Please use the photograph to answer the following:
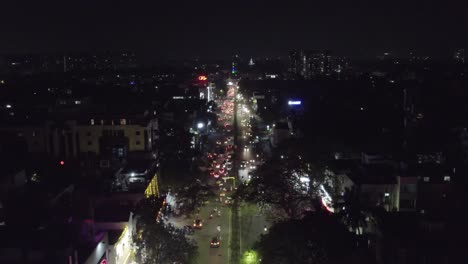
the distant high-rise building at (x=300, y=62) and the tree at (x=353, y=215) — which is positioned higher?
the distant high-rise building at (x=300, y=62)

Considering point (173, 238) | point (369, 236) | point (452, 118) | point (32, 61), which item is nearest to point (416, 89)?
point (452, 118)

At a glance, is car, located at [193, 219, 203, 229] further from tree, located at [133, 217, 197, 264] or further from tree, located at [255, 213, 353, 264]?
tree, located at [255, 213, 353, 264]

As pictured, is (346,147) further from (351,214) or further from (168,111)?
(168,111)

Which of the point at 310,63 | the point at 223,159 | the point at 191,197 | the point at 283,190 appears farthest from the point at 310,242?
the point at 310,63

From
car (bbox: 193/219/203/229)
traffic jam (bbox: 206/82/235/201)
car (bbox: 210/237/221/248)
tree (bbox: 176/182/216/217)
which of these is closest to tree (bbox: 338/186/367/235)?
car (bbox: 210/237/221/248)

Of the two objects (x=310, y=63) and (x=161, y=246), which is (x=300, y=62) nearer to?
(x=310, y=63)

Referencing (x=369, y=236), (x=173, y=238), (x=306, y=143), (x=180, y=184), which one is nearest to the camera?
(x=173, y=238)

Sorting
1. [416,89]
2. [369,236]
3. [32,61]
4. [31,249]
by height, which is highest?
[32,61]

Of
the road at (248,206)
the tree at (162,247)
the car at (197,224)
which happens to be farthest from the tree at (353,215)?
the car at (197,224)

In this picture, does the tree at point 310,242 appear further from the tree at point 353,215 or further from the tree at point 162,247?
the tree at point 162,247
